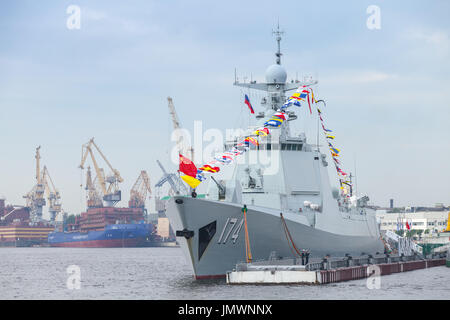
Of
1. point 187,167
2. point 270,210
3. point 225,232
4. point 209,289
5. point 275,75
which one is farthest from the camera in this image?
point 275,75

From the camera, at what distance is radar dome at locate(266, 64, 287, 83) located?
48906 mm

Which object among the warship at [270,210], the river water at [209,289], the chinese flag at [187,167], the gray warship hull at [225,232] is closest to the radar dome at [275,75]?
the warship at [270,210]

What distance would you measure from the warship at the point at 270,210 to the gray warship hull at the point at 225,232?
2.0 inches

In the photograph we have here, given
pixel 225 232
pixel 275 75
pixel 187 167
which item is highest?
pixel 275 75

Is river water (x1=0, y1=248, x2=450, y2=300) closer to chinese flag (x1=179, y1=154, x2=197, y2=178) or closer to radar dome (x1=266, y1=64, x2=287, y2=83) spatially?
chinese flag (x1=179, y1=154, x2=197, y2=178)

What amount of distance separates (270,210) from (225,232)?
2932 millimetres

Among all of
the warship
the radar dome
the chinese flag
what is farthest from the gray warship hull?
the radar dome

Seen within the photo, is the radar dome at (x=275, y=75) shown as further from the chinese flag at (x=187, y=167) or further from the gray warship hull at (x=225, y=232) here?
the chinese flag at (x=187, y=167)

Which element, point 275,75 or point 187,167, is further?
point 275,75

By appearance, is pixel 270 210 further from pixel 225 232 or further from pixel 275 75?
pixel 275 75

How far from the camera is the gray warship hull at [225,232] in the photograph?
3659cm

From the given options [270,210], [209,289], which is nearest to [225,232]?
[270,210]

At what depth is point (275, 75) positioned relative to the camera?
48.9 meters

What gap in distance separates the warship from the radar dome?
0.07 m
